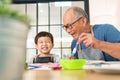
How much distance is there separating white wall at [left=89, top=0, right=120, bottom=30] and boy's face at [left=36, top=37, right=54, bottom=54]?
1.35 m

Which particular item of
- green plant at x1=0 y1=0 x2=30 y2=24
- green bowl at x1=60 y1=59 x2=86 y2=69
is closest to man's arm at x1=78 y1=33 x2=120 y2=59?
green bowl at x1=60 y1=59 x2=86 y2=69

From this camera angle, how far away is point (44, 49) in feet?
8.06

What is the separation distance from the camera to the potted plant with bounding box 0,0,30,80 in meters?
0.26

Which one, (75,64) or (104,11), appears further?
(104,11)

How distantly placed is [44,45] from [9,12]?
2.21 m

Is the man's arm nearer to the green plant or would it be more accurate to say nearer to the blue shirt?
the blue shirt

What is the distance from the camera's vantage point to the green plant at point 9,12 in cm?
25

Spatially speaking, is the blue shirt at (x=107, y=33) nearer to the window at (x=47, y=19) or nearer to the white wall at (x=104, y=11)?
the white wall at (x=104, y=11)

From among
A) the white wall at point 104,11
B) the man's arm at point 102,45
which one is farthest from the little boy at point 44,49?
the white wall at point 104,11

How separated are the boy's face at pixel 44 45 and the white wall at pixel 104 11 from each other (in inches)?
53.3

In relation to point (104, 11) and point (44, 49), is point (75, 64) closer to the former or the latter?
point (44, 49)

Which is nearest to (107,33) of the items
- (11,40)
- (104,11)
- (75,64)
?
(75,64)

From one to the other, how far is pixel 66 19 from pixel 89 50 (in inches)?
11.3

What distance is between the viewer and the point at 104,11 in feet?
12.1
